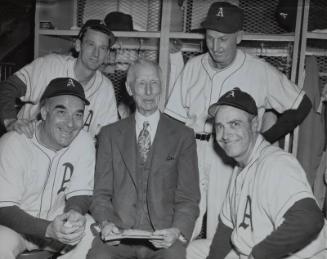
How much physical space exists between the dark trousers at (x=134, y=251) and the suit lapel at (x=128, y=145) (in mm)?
392

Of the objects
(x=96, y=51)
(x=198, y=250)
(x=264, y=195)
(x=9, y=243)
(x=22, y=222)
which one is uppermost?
(x=96, y=51)

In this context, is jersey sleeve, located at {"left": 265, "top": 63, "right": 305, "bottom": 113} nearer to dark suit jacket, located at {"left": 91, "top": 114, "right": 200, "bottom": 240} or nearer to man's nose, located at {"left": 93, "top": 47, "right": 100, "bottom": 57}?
dark suit jacket, located at {"left": 91, "top": 114, "right": 200, "bottom": 240}

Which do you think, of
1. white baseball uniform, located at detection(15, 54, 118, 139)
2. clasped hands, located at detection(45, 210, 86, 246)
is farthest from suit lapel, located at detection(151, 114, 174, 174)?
white baseball uniform, located at detection(15, 54, 118, 139)

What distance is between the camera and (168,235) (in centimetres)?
229

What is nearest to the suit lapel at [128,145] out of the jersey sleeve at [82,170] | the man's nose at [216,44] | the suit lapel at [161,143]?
the suit lapel at [161,143]

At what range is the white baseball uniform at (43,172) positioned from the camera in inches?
96.3

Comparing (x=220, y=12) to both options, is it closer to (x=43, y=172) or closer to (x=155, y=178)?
(x=155, y=178)

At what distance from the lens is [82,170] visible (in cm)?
265

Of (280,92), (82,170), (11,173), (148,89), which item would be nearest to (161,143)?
(148,89)

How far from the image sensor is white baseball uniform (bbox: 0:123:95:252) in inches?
96.3

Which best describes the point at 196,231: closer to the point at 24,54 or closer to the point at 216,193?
the point at 216,193

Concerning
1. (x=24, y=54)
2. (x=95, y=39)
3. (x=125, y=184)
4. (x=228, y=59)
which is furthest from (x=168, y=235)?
(x=24, y=54)

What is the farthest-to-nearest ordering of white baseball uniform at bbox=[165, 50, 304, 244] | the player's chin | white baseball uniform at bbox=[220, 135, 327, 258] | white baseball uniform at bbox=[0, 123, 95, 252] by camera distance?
white baseball uniform at bbox=[165, 50, 304, 244] < the player's chin < white baseball uniform at bbox=[0, 123, 95, 252] < white baseball uniform at bbox=[220, 135, 327, 258]

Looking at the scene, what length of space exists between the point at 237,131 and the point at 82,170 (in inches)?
39.7
